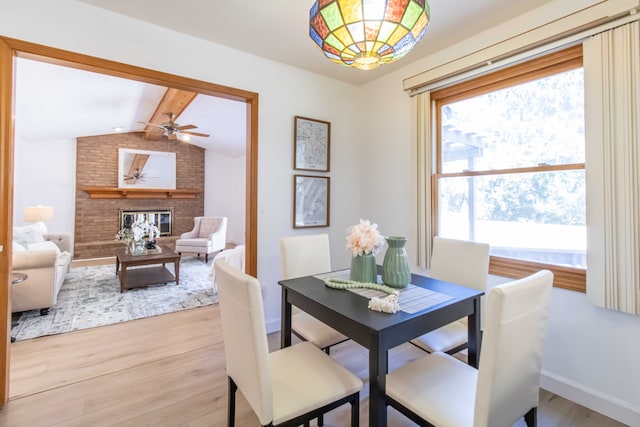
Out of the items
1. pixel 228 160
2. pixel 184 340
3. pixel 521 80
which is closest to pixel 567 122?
pixel 521 80

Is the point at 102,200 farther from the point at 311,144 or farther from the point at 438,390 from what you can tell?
the point at 438,390

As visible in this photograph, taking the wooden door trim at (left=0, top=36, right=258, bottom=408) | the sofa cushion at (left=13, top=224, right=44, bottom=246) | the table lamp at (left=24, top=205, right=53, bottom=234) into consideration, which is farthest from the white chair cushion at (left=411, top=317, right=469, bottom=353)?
the table lamp at (left=24, top=205, right=53, bottom=234)

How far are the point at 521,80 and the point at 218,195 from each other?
7.06 m

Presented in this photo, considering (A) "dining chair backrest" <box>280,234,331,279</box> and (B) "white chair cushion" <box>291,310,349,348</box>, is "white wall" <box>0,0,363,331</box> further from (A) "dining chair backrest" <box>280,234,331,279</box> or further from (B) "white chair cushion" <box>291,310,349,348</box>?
(B) "white chair cushion" <box>291,310,349,348</box>

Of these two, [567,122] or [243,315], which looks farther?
[567,122]

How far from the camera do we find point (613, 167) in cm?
167

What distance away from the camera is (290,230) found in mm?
2949

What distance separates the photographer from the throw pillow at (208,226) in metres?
6.48

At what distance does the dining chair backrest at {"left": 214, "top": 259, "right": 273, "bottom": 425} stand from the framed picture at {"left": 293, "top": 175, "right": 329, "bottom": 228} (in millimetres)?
1735

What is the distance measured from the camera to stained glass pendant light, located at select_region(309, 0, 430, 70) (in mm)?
1099

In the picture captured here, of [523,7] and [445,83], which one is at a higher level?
[523,7]

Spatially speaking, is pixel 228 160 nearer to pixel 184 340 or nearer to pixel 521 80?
pixel 184 340

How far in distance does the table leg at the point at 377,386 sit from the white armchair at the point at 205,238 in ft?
17.6

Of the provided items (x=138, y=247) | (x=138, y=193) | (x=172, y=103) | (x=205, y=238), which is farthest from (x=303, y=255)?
(x=138, y=193)
